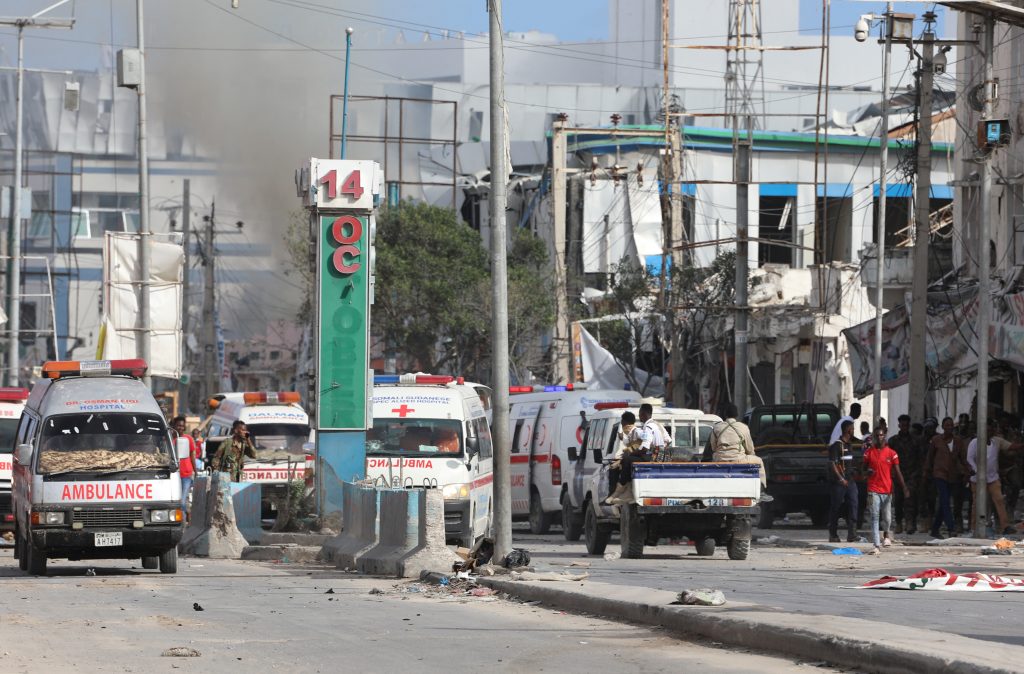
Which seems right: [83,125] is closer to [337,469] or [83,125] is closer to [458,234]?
[458,234]

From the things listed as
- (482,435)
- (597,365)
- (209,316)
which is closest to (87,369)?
(482,435)

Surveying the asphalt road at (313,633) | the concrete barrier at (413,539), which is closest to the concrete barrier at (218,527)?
the concrete barrier at (413,539)

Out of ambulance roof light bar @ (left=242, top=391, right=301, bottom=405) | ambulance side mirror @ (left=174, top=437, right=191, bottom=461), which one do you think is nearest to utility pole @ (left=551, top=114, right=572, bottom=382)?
ambulance roof light bar @ (left=242, top=391, right=301, bottom=405)

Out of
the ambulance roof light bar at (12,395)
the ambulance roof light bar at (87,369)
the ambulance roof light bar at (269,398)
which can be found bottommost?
the ambulance roof light bar at (269,398)

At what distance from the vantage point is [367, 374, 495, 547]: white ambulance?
21.9 m

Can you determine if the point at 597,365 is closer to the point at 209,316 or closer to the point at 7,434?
the point at 209,316

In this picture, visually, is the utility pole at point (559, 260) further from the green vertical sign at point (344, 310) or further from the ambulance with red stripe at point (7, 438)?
the green vertical sign at point (344, 310)

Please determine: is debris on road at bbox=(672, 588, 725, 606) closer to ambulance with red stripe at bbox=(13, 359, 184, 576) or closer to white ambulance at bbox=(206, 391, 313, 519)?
ambulance with red stripe at bbox=(13, 359, 184, 576)

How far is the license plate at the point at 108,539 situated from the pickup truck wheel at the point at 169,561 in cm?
68

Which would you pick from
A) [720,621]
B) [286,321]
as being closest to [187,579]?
[720,621]

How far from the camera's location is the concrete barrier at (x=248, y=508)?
22.1 m

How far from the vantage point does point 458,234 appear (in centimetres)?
5084

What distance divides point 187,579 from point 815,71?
281 ft

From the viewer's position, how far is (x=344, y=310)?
71.9 ft
